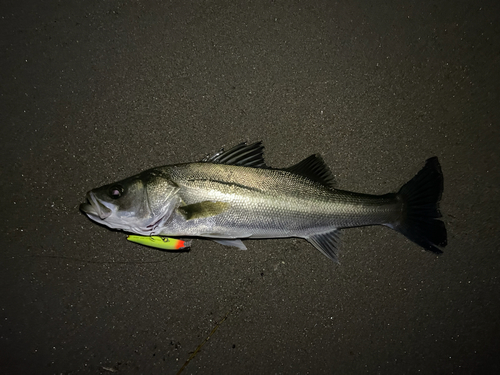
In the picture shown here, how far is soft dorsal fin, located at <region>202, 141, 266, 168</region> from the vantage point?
231 centimetres

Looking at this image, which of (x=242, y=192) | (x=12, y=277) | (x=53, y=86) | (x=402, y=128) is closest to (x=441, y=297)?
(x=402, y=128)

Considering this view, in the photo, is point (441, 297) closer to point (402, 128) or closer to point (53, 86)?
point (402, 128)

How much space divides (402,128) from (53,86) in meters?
3.50

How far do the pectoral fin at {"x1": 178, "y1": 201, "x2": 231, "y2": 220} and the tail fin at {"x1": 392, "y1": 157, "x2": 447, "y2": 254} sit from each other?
64.5 inches

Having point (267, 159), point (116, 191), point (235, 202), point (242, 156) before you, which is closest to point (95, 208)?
point (116, 191)

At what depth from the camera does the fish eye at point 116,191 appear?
2137mm

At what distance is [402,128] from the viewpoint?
2.90 metres

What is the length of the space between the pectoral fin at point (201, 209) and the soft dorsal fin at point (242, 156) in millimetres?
364

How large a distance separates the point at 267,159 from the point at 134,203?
4.32 ft

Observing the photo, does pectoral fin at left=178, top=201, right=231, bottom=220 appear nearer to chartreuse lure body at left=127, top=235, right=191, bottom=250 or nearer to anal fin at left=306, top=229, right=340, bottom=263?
chartreuse lure body at left=127, top=235, right=191, bottom=250

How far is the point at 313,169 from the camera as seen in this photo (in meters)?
2.43

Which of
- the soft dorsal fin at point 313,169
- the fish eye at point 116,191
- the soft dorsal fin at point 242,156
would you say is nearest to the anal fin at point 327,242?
the soft dorsal fin at point 313,169

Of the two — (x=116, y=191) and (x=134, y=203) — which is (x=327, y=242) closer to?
(x=134, y=203)

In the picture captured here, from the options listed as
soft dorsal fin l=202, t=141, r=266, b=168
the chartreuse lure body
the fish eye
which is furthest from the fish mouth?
soft dorsal fin l=202, t=141, r=266, b=168
